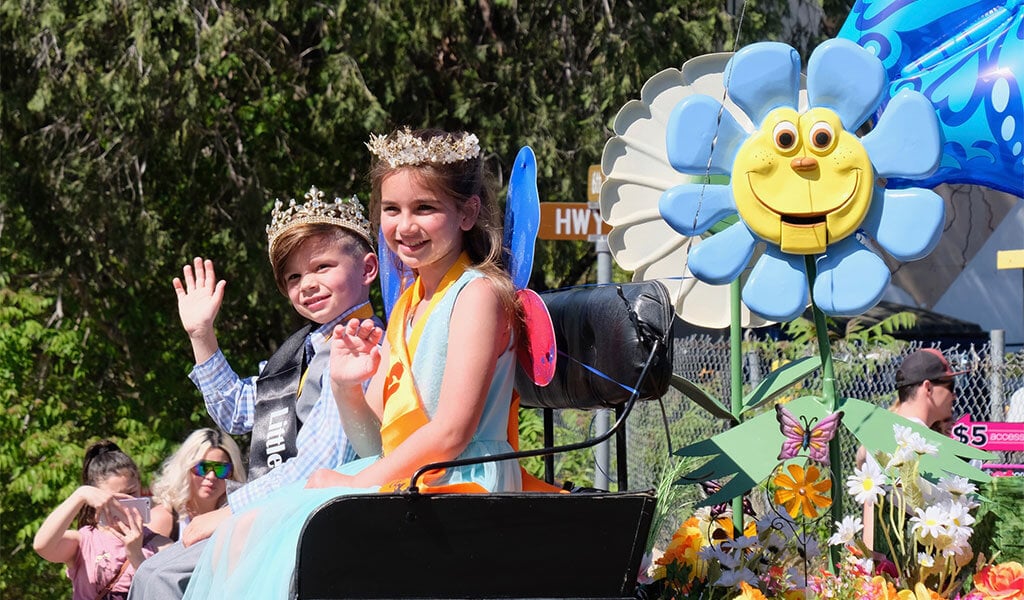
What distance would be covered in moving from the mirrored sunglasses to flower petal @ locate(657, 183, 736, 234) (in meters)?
1.84

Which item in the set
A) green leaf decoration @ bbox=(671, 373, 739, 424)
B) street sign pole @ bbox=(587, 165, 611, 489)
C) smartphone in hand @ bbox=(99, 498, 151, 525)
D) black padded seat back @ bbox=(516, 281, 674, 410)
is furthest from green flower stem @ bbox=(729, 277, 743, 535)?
smartphone in hand @ bbox=(99, 498, 151, 525)

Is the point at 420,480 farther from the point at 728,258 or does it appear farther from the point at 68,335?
the point at 68,335

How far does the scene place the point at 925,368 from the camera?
4.41m

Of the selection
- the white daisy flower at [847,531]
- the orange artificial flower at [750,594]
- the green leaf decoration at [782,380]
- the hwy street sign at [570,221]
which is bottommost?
the orange artificial flower at [750,594]

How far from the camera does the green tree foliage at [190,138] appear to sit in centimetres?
762

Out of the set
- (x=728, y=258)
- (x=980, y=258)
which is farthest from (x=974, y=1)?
(x=980, y=258)

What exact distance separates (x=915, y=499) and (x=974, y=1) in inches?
Answer: 53.8

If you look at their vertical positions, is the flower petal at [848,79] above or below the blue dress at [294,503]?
above

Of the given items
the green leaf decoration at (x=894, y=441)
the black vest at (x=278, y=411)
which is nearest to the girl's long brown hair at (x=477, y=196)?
the black vest at (x=278, y=411)

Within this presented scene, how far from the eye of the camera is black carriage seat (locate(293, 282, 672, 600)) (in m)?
2.41

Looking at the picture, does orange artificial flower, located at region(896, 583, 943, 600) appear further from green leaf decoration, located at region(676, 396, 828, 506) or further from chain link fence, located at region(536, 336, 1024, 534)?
chain link fence, located at region(536, 336, 1024, 534)

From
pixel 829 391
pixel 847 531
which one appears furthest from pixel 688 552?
pixel 829 391

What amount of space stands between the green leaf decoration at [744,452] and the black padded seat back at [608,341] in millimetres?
371

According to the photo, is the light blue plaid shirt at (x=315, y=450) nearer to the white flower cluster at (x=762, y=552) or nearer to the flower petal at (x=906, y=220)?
the white flower cluster at (x=762, y=552)
